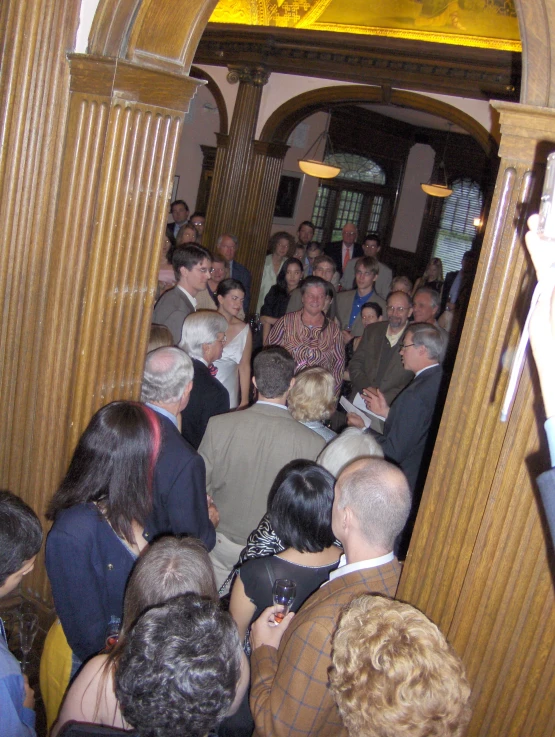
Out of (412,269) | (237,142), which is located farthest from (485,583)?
(412,269)

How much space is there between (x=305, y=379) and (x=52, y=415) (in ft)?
3.64

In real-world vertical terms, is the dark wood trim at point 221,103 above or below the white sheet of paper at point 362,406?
above

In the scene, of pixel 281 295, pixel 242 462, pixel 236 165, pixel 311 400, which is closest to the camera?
pixel 242 462

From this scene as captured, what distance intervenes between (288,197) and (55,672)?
1085 cm

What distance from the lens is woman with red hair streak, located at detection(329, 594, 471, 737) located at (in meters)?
1.31

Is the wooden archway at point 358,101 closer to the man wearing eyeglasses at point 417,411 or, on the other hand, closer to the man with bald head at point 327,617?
the man wearing eyeglasses at point 417,411

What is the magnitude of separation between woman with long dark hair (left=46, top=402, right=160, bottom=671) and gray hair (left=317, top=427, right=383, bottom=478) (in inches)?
27.1

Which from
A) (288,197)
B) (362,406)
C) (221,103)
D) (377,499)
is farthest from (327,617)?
(288,197)

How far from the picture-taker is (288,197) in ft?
39.6

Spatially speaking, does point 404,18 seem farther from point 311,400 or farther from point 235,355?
point 311,400

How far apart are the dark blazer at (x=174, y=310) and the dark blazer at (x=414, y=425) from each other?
1.38 m

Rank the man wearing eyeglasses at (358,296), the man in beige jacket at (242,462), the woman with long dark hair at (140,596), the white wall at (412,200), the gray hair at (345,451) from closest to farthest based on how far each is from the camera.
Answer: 1. the woman with long dark hair at (140,596)
2. the gray hair at (345,451)
3. the man in beige jacket at (242,462)
4. the man wearing eyeglasses at (358,296)
5. the white wall at (412,200)

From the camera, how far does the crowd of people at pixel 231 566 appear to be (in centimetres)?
133

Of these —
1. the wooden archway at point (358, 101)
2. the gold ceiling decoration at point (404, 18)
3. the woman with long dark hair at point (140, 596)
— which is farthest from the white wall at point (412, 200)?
the woman with long dark hair at point (140, 596)
